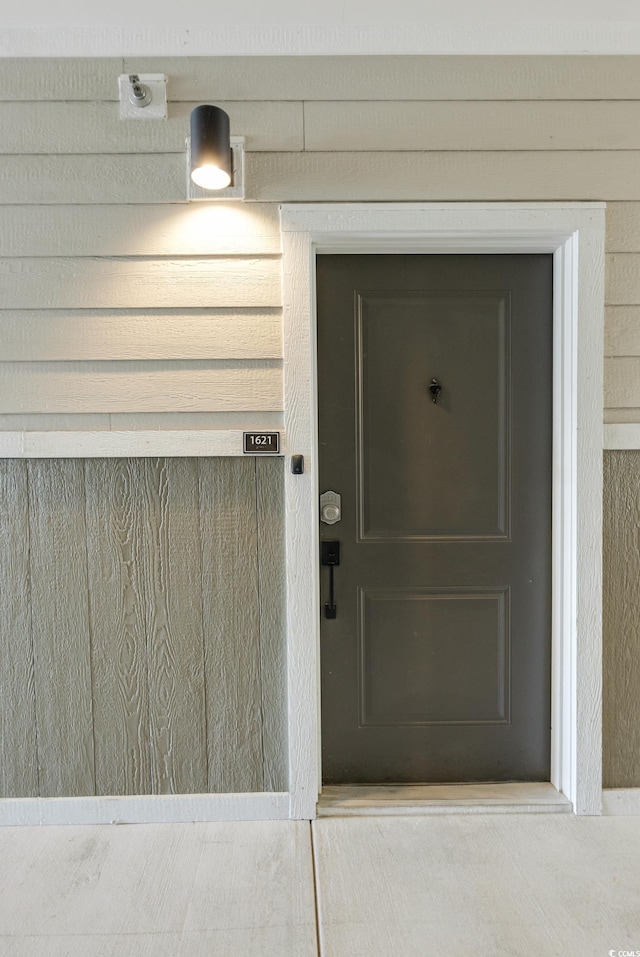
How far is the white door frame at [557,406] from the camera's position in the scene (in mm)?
2027

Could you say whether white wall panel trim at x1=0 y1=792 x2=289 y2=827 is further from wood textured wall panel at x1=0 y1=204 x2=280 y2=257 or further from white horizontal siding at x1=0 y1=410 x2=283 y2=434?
wood textured wall panel at x1=0 y1=204 x2=280 y2=257

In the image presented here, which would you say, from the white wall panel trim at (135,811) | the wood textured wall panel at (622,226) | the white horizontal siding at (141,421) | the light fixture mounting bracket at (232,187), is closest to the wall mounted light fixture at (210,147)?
the light fixture mounting bracket at (232,187)

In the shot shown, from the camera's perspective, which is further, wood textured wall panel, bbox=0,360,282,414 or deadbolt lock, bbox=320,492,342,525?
deadbolt lock, bbox=320,492,342,525

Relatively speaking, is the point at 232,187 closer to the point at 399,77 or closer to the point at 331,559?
the point at 399,77

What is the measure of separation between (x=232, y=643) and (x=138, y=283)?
1252mm

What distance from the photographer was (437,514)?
2195 millimetres

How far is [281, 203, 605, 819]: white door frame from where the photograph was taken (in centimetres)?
203

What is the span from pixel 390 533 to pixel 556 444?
26.0 inches

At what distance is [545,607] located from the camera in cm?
222

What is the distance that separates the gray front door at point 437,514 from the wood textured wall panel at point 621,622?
0.20 metres

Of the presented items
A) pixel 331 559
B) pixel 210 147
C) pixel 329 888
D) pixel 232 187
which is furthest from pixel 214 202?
pixel 329 888

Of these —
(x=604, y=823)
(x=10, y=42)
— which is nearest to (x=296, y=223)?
(x=10, y=42)

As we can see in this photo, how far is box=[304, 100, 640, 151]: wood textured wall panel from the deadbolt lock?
1.16 metres

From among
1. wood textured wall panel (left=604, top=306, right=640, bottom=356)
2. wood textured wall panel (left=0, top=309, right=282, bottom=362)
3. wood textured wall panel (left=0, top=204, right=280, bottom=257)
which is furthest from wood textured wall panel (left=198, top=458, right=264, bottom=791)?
wood textured wall panel (left=604, top=306, right=640, bottom=356)
